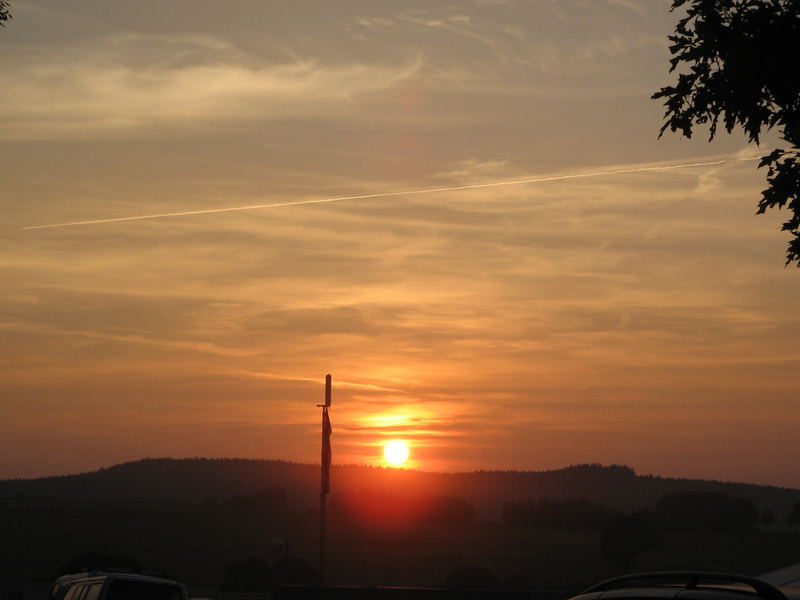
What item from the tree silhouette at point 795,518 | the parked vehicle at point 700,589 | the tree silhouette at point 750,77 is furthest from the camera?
the tree silhouette at point 795,518

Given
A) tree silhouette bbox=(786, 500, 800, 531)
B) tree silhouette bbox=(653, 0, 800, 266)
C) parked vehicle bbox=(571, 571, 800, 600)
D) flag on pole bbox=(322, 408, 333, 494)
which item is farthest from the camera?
tree silhouette bbox=(786, 500, 800, 531)

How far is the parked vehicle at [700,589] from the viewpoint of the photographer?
7.26m

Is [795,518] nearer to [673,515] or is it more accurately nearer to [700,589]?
[673,515]

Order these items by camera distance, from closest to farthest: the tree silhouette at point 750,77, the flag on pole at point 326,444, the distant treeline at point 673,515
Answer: the tree silhouette at point 750,77 < the flag on pole at point 326,444 < the distant treeline at point 673,515

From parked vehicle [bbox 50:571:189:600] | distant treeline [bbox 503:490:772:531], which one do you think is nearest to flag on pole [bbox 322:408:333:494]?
parked vehicle [bbox 50:571:189:600]

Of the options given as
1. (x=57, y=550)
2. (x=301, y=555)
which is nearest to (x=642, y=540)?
(x=301, y=555)

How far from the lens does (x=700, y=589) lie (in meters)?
7.44

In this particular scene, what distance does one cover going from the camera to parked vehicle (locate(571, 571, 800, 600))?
726 centimetres

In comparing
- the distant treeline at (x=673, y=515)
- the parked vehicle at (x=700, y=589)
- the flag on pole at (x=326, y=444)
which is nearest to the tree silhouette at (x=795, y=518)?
the distant treeline at (x=673, y=515)

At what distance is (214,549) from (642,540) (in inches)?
1749

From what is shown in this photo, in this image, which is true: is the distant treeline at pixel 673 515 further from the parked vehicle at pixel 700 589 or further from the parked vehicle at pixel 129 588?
the parked vehicle at pixel 700 589

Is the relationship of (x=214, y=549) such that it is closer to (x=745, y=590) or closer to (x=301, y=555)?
(x=301, y=555)

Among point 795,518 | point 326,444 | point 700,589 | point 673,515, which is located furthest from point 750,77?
point 795,518

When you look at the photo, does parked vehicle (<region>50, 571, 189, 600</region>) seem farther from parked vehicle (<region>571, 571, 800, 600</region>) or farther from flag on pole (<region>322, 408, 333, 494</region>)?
flag on pole (<region>322, 408, 333, 494</region>)
